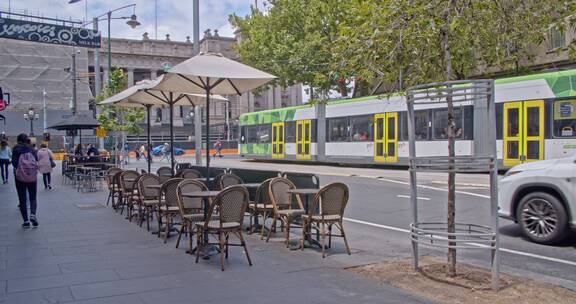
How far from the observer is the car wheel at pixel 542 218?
806cm

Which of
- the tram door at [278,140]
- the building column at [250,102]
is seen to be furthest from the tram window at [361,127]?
the building column at [250,102]

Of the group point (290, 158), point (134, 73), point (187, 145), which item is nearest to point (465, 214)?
point (290, 158)

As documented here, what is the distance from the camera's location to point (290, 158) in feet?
104

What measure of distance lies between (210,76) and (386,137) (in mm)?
16932

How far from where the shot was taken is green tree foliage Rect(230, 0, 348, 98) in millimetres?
32594

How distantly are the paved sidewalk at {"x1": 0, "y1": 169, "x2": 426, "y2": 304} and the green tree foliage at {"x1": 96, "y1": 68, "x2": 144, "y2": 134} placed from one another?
48.8ft

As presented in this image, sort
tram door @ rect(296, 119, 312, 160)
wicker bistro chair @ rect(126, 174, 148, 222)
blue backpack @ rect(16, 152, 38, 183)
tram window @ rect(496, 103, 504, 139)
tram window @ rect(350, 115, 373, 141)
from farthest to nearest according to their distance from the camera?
tram door @ rect(296, 119, 312, 160), tram window @ rect(350, 115, 373, 141), tram window @ rect(496, 103, 504, 139), wicker bistro chair @ rect(126, 174, 148, 222), blue backpack @ rect(16, 152, 38, 183)

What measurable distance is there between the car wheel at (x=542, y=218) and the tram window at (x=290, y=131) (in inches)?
911

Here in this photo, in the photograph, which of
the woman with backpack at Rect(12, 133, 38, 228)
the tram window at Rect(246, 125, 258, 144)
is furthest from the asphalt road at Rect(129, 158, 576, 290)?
the tram window at Rect(246, 125, 258, 144)

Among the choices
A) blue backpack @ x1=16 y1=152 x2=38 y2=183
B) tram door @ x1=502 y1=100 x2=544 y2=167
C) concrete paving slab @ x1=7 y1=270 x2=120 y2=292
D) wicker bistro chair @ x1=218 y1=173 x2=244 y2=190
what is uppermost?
tram door @ x1=502 y1=100 x2=544 y2=167

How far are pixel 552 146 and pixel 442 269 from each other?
512 inches

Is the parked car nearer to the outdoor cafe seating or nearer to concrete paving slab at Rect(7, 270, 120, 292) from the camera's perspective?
the outdoor cafe seating

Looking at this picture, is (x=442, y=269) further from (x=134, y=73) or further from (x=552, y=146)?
(x=134, y=73)

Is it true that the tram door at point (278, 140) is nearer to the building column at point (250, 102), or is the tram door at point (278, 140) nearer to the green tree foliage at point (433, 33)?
the green tree foliage at point (433, 33)
